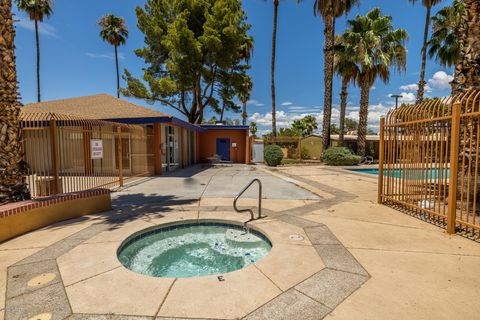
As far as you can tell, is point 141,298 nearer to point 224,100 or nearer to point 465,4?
point 465,4

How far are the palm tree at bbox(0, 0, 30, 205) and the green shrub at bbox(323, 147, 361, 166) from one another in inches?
687

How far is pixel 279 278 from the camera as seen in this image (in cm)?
312

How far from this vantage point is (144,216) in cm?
585

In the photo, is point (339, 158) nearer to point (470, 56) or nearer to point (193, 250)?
point (470, 56)

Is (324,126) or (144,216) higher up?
(324,126)

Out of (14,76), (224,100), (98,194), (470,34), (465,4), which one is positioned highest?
(224,100)

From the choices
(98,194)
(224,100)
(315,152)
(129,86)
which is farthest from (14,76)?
(315,152)

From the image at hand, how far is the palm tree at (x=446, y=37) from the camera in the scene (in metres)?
19.2

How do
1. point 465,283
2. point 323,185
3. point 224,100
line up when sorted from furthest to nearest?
point 224,100, point 323,185, point 465,283

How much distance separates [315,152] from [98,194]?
2302 centimetres

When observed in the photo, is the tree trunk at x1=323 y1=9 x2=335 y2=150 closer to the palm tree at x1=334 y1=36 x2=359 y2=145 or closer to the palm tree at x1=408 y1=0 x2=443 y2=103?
the palm tree at x1=334 y1=36 x2=359 y2=145

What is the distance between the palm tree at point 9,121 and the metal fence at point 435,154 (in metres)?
8.26

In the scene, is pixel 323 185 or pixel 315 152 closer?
pixel 323 185

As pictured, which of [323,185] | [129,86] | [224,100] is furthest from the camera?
[224,100]
